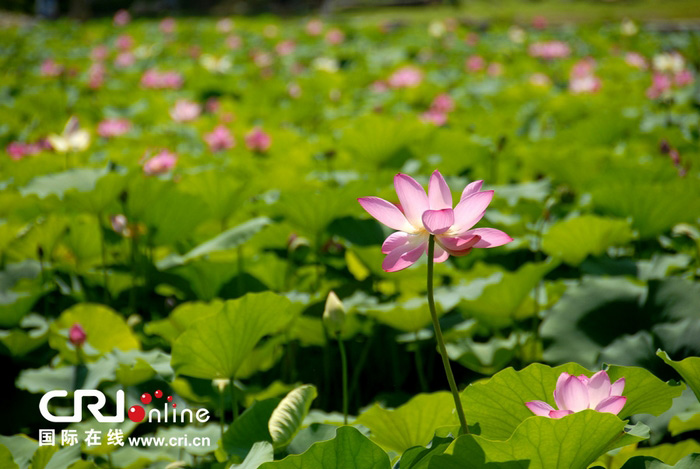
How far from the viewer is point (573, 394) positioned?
0.62m

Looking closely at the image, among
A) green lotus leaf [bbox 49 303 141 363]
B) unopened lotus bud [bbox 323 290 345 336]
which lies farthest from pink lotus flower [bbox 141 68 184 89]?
unopened lotus bud [bbox 323 290 345 336]

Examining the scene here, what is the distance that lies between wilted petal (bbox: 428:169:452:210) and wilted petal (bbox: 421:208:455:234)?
42mm

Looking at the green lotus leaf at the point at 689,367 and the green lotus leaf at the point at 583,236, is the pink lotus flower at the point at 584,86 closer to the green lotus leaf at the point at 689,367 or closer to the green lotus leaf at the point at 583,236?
the green lotus leaf at the point at 583,236

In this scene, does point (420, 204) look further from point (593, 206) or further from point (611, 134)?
point (611, 134)

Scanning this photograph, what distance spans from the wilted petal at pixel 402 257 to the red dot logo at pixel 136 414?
559 mm

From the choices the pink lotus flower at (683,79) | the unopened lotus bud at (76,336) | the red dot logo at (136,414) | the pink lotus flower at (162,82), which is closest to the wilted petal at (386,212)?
the red dot logo at (136,414)

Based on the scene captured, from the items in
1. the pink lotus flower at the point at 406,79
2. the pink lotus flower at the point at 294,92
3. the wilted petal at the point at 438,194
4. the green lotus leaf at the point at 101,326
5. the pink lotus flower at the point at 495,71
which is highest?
the wilted petal at the point at 438,194

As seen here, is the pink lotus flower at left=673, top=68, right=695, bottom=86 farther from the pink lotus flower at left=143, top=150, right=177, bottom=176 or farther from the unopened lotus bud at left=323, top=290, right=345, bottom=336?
the unopened lotus bud at left=323, top=290, right=345, bottom=336

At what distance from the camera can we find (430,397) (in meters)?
0.81

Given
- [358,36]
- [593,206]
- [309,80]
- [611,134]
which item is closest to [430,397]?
[593,206]

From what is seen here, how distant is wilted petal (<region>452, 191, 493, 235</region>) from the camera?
603 mm

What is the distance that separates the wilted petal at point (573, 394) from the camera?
0.61 m

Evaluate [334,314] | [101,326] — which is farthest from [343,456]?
[101,326]

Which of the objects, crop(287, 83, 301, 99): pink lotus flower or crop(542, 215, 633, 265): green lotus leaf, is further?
crop(287, 83, 301, 99): pink lotus flower
